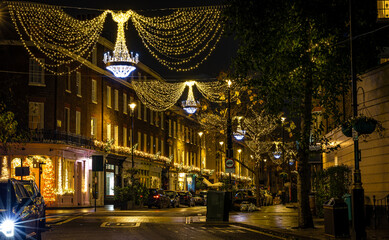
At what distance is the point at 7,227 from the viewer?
14.0 meters

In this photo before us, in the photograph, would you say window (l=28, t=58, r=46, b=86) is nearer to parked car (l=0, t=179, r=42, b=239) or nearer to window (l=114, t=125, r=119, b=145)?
window (l=114, t=125, r=119, b=145)

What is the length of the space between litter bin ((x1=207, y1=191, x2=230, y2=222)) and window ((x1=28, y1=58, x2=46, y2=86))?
22630 millimetres

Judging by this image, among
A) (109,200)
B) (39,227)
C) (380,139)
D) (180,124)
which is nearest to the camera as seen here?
(39,227)

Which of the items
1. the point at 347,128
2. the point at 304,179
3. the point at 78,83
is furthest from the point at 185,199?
the point at 347,128

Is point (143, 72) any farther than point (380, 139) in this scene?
Result: Yes

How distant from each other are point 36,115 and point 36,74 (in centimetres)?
308

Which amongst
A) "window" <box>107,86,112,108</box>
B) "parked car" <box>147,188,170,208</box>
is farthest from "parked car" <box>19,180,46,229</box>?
"window" <box>107,86,112,108</box>

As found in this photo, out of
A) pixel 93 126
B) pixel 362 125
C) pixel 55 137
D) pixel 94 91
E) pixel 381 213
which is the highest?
pixel 94 91

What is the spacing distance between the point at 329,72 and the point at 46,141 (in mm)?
29795

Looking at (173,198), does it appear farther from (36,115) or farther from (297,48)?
(297,48)

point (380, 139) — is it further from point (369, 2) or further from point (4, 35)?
point (4, 35)

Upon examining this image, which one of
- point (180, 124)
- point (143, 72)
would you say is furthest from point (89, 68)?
point (180, 124)

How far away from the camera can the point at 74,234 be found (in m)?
19.5

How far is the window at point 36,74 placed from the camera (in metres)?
45.5
